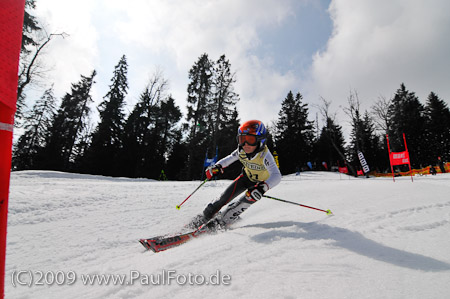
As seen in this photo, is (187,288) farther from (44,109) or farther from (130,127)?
(44,109)

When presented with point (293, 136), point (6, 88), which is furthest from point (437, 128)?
point (6, 88)

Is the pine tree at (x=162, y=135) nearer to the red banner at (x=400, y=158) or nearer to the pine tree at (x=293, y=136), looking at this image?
the pine tree at (x=293, y=136)

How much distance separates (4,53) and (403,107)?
165 feet

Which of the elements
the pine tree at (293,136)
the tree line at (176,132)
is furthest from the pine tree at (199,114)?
the pine tree at (293,136)

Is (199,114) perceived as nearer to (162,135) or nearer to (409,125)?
(162,135)

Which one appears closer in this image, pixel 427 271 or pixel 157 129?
pixel 427 271

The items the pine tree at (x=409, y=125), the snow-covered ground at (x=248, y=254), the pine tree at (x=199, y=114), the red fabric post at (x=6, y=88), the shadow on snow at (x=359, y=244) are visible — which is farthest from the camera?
the pine tree at (x=409, y=125)

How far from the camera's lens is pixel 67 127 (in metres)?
30.8

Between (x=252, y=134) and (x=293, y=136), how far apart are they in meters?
35.3

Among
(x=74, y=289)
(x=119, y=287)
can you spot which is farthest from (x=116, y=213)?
(x=119, y=287)

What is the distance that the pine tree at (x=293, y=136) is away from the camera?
1380 inches

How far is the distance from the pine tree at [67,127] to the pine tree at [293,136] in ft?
104

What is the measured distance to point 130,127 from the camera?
100 feet

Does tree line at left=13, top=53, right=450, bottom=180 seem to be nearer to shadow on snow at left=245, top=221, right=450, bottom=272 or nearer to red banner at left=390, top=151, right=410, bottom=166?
red banner at left=390, top=151, right=410, bottom=166
